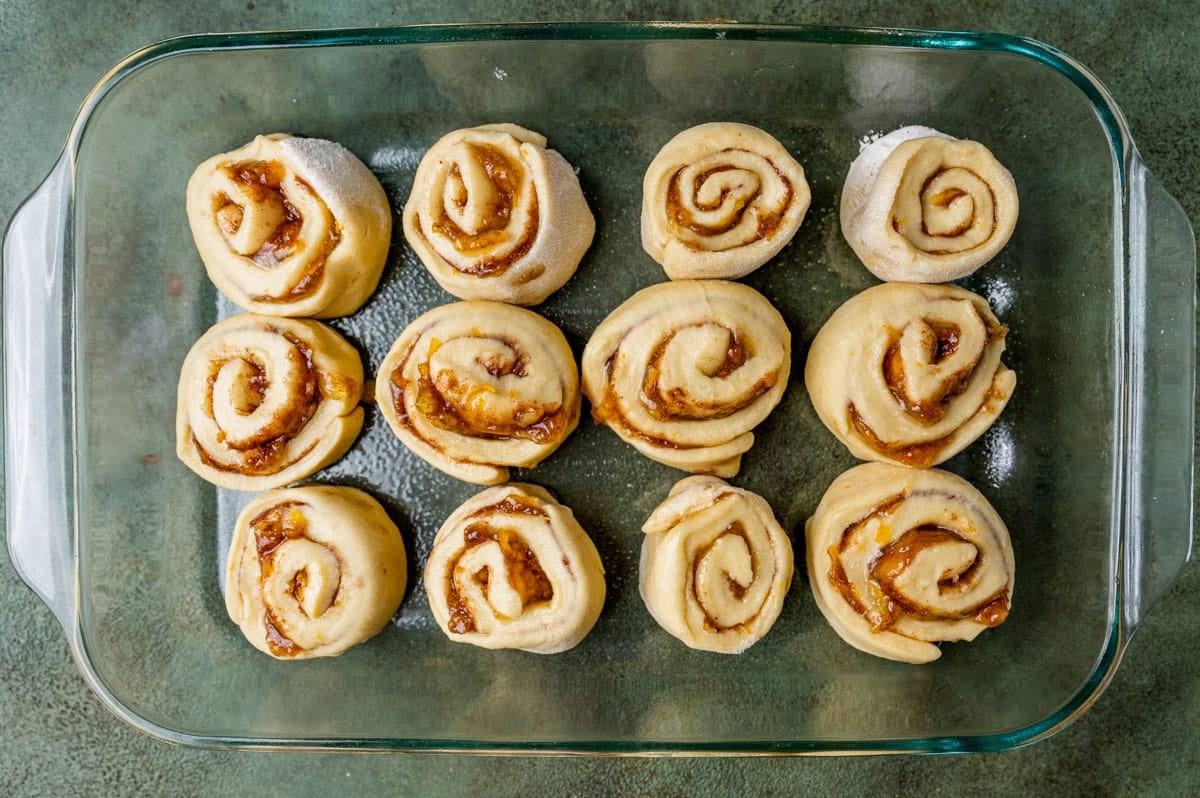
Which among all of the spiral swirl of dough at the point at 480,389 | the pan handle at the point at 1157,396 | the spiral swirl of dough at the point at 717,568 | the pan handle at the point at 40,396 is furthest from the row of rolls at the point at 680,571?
the pan handle at the point at 40,396

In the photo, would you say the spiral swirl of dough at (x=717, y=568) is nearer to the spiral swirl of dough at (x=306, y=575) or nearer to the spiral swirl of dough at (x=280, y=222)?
the spiral swirl of dough at (x=306, y=575)

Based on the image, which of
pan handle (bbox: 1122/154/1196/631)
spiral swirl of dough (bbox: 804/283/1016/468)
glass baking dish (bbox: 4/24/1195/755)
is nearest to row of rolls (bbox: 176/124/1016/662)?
spiral swirl of dough (bbox: 804/283/1016/468)

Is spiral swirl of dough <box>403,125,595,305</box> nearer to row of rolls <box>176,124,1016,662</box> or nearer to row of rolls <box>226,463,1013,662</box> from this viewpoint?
row of rolls <box>176,124,1016,662</box>

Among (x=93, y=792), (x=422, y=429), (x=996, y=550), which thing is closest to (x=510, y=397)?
(x=422, y=429)

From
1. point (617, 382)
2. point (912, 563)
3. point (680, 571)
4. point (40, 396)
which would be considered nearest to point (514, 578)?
point (680, 571)

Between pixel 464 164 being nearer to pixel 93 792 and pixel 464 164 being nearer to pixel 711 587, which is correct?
pixel 711 587
